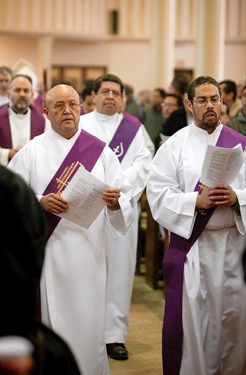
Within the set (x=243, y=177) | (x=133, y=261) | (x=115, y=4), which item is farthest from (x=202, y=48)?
(x=115, y=4)

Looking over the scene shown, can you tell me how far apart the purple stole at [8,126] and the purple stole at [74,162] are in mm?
2694

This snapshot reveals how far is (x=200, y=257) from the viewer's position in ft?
17.2

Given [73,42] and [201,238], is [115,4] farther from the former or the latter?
[201,238]

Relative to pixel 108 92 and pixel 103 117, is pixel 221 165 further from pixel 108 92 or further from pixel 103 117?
pixel 103 117

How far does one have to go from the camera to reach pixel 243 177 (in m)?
5.34

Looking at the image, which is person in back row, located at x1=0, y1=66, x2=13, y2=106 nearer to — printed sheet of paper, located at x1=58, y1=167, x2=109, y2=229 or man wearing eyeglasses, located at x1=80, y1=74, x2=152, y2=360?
man wearing eyeglasses, located at x1=80, y1=74, x2=152, y2=360

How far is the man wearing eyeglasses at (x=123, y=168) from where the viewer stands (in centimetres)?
662

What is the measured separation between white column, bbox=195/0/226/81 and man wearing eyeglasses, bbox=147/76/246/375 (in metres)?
8.72

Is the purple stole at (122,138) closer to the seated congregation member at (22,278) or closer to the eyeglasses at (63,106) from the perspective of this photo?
the eyeglasses at (63,106)

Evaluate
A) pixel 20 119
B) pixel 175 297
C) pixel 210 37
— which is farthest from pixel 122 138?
pixel 210 37

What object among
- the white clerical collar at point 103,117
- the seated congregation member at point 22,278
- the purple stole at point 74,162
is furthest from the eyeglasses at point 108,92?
the seated congregation member at point 22,278

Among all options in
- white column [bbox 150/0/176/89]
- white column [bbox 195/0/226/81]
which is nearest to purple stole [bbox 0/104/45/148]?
white column [bbox 195/0/226/81]

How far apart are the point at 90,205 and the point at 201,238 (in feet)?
2.40

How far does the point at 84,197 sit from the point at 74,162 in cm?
32
